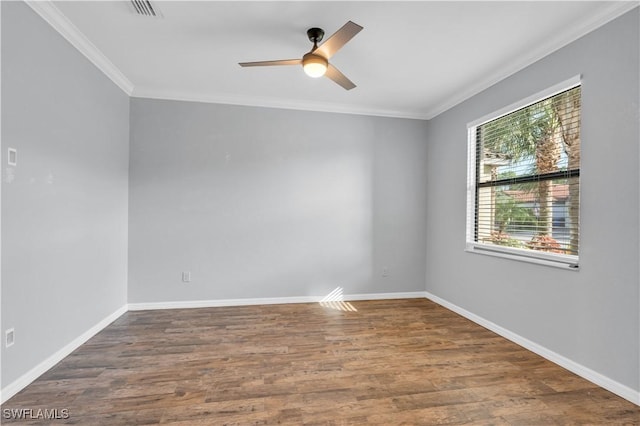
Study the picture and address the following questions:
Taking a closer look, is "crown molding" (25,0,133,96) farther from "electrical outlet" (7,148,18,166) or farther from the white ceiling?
"electrical outlet" (7,148,18,166)

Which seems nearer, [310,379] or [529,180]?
[310,379]

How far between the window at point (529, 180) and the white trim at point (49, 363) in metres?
3.95

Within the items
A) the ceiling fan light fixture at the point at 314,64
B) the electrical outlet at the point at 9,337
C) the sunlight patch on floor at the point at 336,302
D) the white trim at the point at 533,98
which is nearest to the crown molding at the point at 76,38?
the ceiling fan light fixture at the point at 314,64

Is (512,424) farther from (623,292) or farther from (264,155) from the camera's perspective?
(264,155)

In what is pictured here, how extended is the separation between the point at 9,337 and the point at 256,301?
232 cm

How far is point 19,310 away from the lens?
200cm

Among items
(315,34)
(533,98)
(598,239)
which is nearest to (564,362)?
(598,239)

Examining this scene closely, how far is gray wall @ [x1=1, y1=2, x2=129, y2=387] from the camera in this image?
1939mm

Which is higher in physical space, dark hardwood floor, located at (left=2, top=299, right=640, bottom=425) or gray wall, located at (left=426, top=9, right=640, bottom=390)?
gray wall, located at (left=426, top=9, right=640, bottom=390)

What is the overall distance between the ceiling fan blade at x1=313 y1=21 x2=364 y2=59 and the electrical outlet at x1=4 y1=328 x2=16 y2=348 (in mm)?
2727

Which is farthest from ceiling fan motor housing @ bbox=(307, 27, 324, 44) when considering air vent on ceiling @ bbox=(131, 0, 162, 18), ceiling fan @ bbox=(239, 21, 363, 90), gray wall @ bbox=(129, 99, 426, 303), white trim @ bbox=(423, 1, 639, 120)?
white trim @ bbox=(423, 1, 639, 120)

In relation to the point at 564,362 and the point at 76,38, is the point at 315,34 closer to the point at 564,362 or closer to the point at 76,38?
the point at 76,38

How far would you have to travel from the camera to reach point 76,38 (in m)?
2.48

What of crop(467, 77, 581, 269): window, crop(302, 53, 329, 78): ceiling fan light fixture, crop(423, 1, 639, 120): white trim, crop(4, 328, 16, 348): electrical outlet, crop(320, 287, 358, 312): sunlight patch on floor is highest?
crop(423, 1, 639, 120): white trim
